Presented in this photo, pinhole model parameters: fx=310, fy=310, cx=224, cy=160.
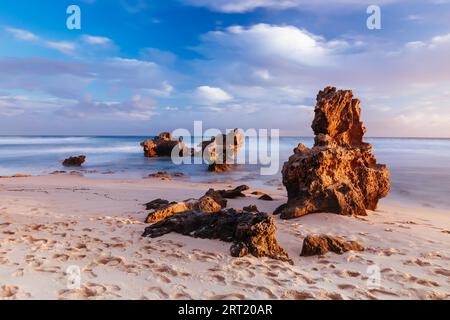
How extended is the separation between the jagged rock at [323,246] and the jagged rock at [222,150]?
1819 centimetres

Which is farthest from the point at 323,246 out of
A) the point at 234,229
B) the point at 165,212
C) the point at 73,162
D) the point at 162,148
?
the point at 162,148

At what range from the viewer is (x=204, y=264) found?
15.0 ft

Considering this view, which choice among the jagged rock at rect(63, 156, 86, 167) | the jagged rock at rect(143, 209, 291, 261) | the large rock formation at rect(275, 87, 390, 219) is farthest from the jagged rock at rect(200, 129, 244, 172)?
the jagged rock at rect(143, 209, 291, 261)

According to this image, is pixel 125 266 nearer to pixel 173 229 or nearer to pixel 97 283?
pixel 97 283

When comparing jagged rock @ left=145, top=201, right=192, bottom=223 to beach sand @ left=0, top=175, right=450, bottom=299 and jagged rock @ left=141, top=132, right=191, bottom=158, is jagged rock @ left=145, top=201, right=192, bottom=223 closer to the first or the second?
beach sand @ left=0, top=175, right=450, bottom=299

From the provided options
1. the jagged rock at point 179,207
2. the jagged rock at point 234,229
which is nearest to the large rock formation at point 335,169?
the jagged rock at point 179,207

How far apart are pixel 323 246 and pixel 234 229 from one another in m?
1.55

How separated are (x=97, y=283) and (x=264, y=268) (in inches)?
87.3

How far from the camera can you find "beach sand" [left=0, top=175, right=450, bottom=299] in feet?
12.2

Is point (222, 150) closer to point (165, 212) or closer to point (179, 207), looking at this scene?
point (179, 207)

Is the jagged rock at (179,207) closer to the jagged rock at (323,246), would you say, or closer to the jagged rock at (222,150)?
the jagged rock at (323,246)

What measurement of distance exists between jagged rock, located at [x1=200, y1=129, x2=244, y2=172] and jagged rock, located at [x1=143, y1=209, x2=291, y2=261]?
1704 cm

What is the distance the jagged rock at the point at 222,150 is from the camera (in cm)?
2372
